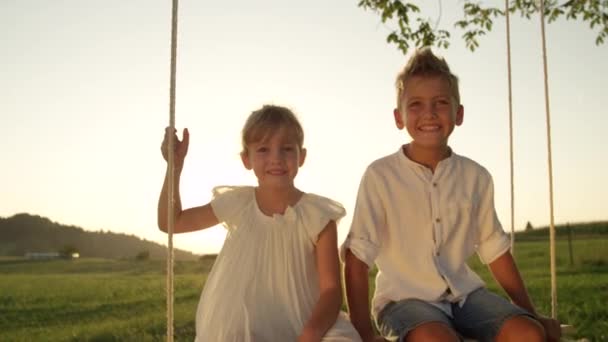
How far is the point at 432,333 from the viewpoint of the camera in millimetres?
2260

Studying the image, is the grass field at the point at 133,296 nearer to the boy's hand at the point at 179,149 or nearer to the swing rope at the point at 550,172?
the swing rope at the point at 550,172

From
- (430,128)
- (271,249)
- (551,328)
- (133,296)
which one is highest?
(430,128)

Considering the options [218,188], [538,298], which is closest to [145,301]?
[538,298]

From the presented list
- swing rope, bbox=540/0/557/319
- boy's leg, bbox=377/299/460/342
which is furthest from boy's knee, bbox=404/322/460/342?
swing rope, bbox=540/0/557/319

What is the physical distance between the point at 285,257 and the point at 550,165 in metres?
1.19

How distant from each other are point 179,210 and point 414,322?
3.05 ft

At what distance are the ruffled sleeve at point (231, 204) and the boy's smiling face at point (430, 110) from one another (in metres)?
0.64

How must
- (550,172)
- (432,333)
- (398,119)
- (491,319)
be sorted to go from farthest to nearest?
(550,172), (398,119), (491,319), (432,333)

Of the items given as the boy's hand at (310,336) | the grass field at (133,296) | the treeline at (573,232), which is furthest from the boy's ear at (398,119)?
the treeline at (573,232)

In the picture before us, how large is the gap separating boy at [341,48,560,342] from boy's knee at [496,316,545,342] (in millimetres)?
133

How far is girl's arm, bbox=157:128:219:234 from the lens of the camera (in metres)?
2.64

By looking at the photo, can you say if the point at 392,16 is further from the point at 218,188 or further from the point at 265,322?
the point at 265,322

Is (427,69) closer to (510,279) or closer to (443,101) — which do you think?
(443,101)

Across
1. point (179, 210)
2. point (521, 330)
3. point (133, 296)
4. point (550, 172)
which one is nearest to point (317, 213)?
point (179, 210)
